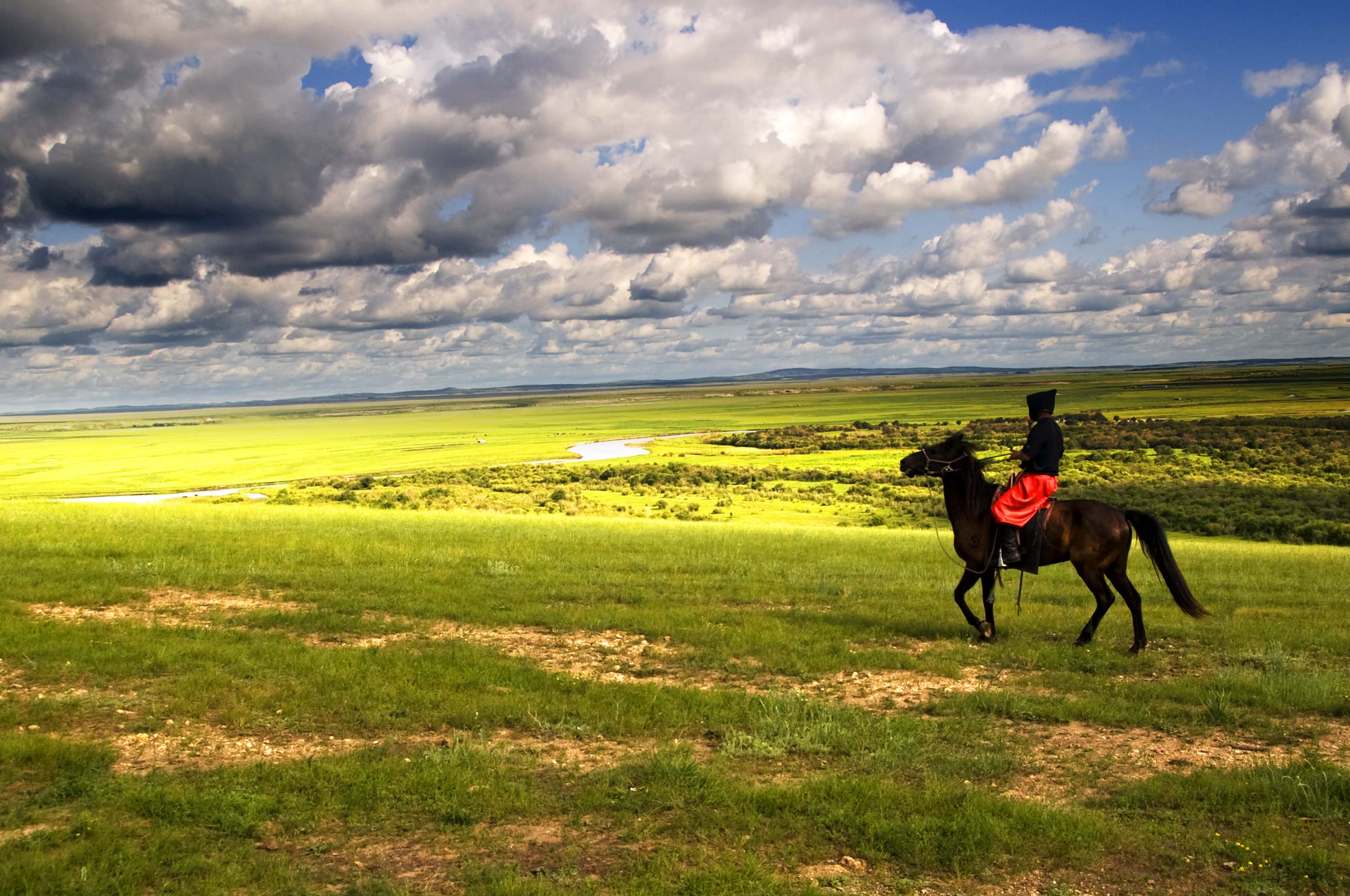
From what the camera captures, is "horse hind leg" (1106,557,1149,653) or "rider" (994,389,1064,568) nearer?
"horse hind leg" (1106,557,1149,653)

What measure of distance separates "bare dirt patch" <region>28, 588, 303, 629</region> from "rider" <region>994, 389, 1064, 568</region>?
1028 centimetres

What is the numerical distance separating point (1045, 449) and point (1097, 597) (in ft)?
6.99

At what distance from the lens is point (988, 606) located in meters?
12.5

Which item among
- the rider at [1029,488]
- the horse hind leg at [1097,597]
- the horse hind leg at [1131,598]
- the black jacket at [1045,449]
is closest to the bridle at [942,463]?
the rider at [1029,488]

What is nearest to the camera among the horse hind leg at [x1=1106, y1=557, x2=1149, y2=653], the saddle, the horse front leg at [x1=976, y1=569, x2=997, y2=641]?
the horse hind leg at [x1=1106, y1=557, x2=1149, y2=653]

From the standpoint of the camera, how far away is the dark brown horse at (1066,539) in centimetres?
1211

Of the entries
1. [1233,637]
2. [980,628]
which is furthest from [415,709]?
[1233,637]

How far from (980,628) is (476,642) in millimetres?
6910

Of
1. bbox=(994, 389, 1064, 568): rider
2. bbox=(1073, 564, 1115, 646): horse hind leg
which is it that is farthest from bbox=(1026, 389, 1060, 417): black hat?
bbox=(1073, 564, 1115, 646): horse hind leg

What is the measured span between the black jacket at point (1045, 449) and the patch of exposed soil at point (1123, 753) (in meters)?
4.13

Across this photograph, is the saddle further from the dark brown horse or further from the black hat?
the black hat

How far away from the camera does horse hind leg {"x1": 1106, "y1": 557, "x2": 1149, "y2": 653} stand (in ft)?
38.7

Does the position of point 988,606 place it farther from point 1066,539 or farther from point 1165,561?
point 1165,561

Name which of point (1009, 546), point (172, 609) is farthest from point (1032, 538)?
point (172, 609)
